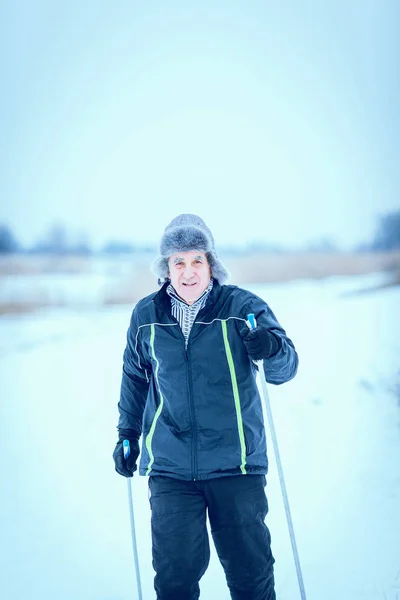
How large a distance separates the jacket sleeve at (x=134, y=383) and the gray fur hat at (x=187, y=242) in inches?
9.7

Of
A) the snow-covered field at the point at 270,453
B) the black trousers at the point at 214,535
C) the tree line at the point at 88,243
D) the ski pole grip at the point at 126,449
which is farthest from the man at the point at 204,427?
the tree line at the point at 88,243

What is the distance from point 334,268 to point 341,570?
10.6ft

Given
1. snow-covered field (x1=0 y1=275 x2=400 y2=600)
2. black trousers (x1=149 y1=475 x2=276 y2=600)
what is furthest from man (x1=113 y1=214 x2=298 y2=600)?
snow-covered field (x1=0 y1=275 x2=400 y2=600)

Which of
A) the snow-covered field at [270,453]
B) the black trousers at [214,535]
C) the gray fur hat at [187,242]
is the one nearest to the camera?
the black trousers at [214,535]

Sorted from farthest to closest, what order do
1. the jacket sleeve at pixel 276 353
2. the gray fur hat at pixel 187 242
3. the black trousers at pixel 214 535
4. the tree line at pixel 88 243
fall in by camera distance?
the tree line at pixel 88 243
the gray fur hat at pixel 187 242
the jacket sleeve at pixel 276 353
the black trousers at pixel 214 535

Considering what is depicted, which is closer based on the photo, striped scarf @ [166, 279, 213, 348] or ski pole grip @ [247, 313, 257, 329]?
ski pole grip @ [247, 313, 257, 329]

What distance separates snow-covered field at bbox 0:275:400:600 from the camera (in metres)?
2.17

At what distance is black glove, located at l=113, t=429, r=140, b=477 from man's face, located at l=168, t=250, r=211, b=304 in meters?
0.60

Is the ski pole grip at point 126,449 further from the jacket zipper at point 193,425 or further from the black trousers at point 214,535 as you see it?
the jacket zipper at point 193,425

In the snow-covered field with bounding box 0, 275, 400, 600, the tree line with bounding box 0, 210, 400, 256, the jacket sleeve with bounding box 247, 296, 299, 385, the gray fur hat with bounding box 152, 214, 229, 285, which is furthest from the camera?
the tree line with bounding box 0, 210, 400, 256

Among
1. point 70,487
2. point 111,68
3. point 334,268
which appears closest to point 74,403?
point 70,487

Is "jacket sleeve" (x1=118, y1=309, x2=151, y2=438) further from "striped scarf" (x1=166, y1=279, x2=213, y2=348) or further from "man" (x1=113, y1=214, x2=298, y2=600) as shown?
"striped scarf" (x1=166, y1=279, x2=213, y2=348)

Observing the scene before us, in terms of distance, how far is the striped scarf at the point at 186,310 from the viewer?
62.1 inches

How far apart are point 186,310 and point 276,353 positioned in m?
0.36
